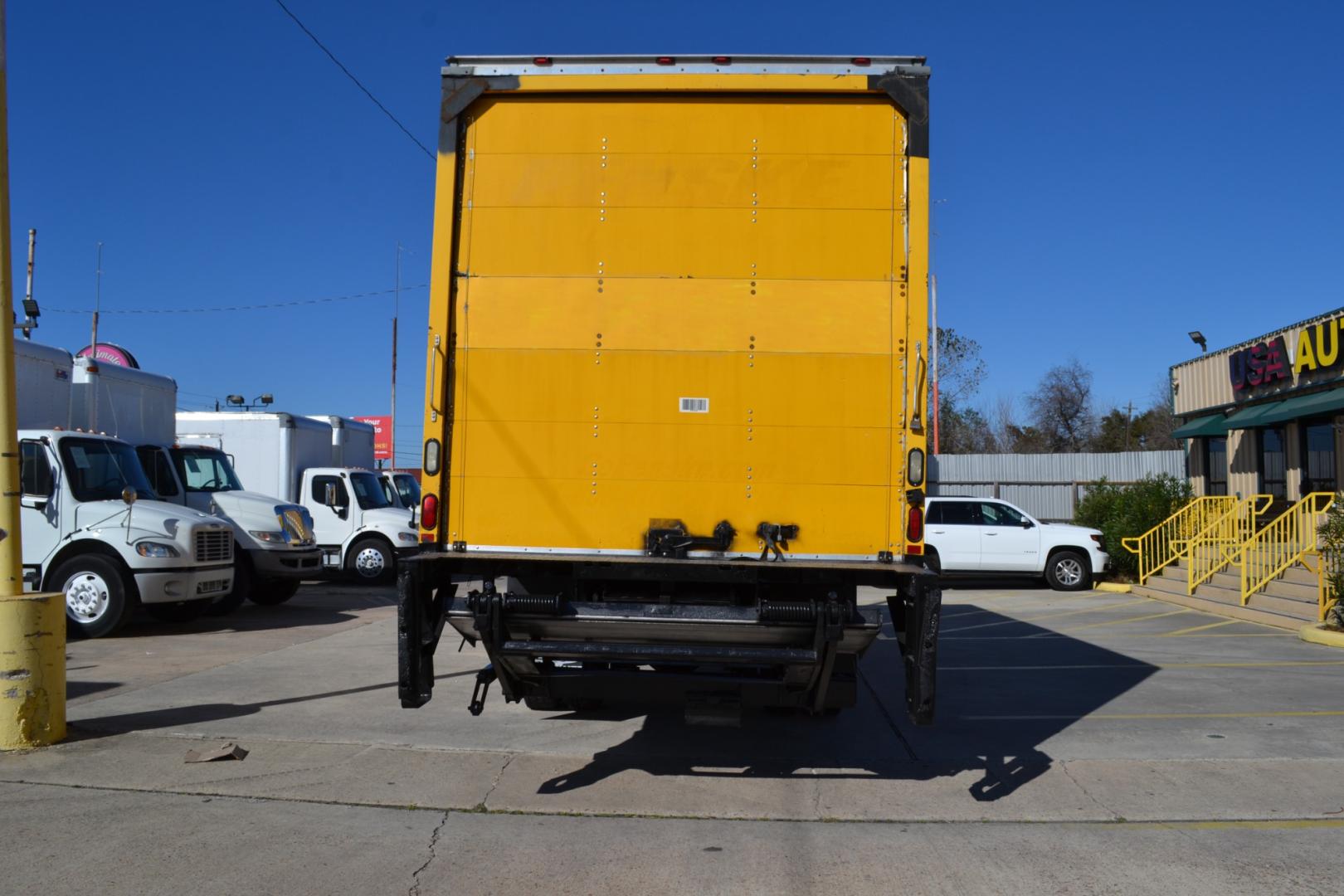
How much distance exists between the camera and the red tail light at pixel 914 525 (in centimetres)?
562

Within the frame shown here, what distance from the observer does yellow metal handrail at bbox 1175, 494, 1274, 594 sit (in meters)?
16.8

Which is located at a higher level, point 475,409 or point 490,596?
point 475,409

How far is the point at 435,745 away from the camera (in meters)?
7.27

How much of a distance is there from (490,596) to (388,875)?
1.44 meters

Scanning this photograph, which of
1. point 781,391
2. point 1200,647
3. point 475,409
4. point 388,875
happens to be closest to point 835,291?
point 781,391

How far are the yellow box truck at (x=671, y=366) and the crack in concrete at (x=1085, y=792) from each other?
4.53 ft

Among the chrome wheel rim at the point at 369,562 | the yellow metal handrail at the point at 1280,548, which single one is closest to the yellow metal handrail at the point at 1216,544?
the yellow metal handrail at the point at 1280,548

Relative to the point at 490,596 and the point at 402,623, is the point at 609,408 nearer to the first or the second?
the point at 490,596

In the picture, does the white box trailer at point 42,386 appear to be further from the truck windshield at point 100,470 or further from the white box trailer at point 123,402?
the truck windshield at point 100,470

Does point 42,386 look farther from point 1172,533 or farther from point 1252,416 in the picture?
point 1252,416

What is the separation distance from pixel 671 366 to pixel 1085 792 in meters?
3.52

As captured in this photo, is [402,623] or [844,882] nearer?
[844,882]

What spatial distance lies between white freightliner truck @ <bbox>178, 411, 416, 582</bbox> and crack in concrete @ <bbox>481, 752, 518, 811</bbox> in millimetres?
12327

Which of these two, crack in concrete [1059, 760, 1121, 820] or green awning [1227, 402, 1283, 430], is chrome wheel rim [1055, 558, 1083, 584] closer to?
green awning [1227, 402, 1283, 430]
